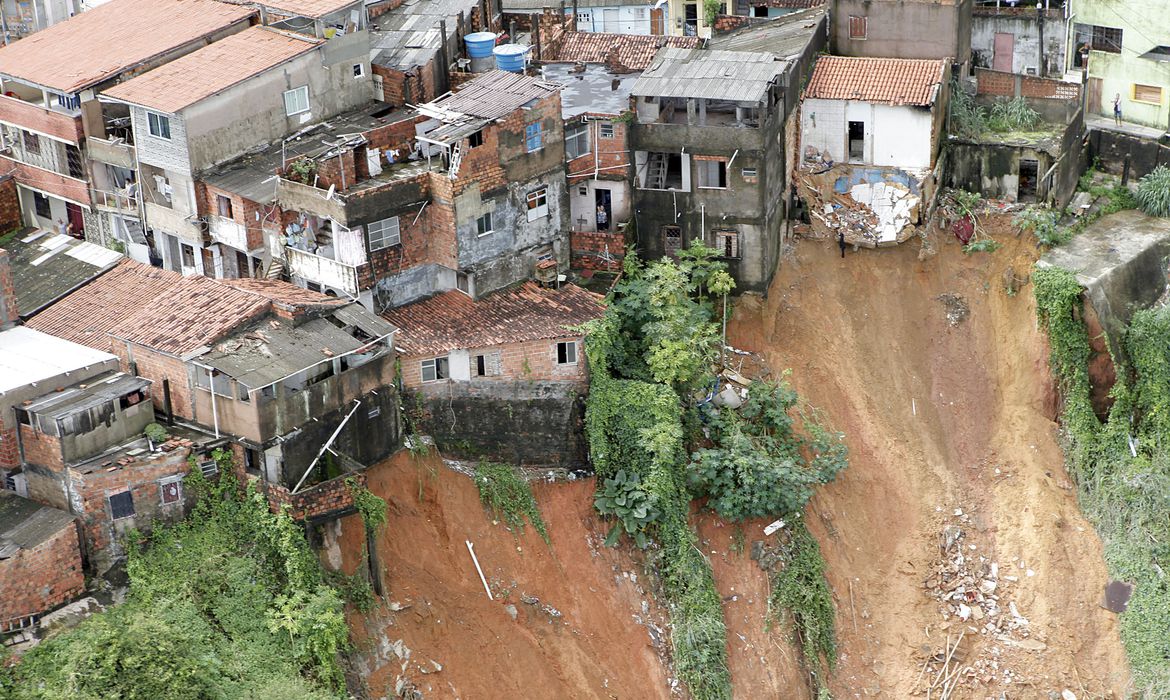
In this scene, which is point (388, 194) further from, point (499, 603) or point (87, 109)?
point (499, 603)

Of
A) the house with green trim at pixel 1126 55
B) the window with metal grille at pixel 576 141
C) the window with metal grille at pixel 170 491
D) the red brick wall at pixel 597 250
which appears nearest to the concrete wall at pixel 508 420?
the red brick wall at pixel 597 250

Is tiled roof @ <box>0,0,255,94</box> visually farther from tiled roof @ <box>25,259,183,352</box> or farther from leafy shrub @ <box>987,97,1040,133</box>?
leafy shrub @ <box>987,97,1040,133</box>

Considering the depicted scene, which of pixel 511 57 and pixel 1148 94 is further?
pixel 1148 94

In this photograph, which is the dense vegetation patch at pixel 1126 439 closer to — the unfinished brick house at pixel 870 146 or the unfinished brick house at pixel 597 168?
the unfinished brick house at pixel 870 146

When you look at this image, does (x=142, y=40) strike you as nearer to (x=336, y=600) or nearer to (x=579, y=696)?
(x=336, y=600)

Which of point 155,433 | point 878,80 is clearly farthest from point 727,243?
point 155,433

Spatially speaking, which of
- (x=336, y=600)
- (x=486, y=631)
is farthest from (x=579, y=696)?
(x=336, y=600)
